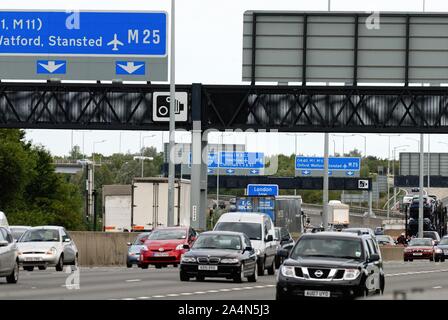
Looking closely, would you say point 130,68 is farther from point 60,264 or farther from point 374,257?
point 374,257

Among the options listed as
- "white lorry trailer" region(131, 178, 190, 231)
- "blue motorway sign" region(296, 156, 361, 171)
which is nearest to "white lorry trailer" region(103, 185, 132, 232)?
"white lorry trailer" region(131, 178, 190, 231)

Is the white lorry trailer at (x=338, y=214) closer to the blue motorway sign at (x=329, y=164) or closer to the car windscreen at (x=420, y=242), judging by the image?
the blue motorway sign at (x=329, y=164)

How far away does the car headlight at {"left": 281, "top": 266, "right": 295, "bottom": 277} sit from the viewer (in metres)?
24.7

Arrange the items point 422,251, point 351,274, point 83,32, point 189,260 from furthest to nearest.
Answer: point 422,251
point 83,32
point 189,260
point 351,274

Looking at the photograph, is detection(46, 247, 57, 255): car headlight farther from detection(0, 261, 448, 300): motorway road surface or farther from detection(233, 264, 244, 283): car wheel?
detection(233, 264, 244, 283): car wheel

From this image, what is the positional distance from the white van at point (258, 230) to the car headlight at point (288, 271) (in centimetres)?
1429

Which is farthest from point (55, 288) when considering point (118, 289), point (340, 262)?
point (340, 262)

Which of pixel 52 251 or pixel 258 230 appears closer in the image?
pixel 258 230

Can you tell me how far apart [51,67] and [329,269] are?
105 feet

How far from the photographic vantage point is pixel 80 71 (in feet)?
181

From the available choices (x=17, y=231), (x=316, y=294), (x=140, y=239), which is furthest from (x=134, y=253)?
(x=316, y=294)

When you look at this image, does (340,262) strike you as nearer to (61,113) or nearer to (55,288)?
(55,288)

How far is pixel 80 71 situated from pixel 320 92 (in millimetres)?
9841

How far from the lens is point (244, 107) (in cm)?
5700
